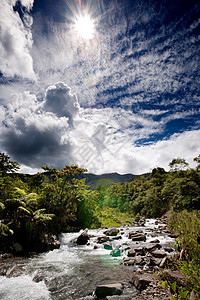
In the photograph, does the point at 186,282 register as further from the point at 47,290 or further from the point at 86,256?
the point at 86,256

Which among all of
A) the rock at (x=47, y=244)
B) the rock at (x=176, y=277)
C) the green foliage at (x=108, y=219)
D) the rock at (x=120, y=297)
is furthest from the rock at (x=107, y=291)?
the green foliage at (x=108, y=219)

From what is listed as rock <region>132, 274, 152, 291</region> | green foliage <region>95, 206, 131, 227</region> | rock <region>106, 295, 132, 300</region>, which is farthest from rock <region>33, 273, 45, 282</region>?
green foliage <region>95, 206, 131, 227</region>

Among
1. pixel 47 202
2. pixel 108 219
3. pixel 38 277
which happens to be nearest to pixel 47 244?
pixel 47 202

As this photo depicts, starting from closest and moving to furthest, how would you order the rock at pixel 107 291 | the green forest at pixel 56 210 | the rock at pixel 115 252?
1. the rock at pixel 107 291
2. the green forest at pixel 56 210
3. the rock at pixel 115 252

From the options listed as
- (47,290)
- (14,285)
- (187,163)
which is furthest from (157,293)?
(187,163)

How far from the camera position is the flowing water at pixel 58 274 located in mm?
5051

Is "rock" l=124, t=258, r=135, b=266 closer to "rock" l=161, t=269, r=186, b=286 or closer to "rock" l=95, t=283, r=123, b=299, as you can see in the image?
"rock" l=95, t=283, r=123, b=299

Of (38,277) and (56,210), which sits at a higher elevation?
(56,210)

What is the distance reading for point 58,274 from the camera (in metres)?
6.44

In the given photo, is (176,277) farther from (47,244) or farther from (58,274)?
(47,244)

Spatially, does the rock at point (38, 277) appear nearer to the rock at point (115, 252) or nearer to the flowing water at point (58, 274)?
the flowing water at point (58, 274)

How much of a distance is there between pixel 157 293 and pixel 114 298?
131 centimetres

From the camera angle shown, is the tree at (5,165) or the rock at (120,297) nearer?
the rock at (120,297)

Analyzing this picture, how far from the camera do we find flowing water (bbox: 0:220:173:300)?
505cm
